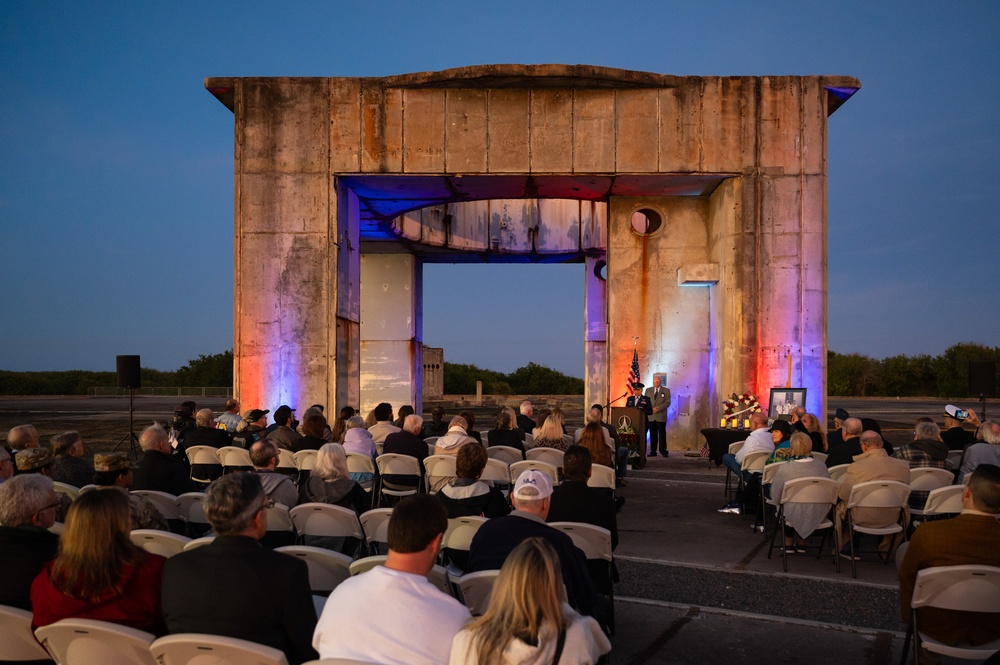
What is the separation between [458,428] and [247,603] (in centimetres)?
521

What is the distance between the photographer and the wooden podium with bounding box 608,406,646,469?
1317cm

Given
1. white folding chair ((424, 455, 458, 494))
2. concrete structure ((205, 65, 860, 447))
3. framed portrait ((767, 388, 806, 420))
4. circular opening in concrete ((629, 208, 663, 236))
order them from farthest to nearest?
1. circular opening in concrete ((629, 208, 663, 236))
2. concrete structure ((205, 65, 860, 447))
3. framed portrait ((767, 388, 806, 420))
4. white folding chair ((424, 455, 458, 494))

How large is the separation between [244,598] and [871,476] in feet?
17.2

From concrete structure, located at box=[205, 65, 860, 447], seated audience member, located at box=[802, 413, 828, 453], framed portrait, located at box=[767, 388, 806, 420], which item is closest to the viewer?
seated audience member, located at box=[802, 413, 828, 453]

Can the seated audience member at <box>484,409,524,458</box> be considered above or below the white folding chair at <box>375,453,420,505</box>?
above

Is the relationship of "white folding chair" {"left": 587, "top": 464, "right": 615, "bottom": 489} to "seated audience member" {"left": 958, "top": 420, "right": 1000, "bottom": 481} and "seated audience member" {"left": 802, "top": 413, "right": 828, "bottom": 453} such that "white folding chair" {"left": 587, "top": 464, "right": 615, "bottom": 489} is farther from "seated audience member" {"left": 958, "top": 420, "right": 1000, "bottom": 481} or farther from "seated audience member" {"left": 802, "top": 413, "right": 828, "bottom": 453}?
"seated audience member" {"left": 802, "top": 413, "right": 828, "bottom": 453}

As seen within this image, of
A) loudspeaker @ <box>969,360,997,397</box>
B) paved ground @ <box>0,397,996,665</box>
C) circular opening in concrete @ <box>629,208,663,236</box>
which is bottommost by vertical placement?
paved ground @ <box>0,397,996,665</box>

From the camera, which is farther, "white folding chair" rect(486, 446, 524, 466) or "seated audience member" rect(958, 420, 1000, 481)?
"white folding chair" rect(486, 446, 524, 466)

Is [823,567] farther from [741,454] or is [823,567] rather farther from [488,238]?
[488,238]

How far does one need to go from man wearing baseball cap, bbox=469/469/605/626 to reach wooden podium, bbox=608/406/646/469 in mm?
9241

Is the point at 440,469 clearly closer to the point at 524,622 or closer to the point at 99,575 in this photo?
the point at 99,575

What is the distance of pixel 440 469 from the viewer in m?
7.41

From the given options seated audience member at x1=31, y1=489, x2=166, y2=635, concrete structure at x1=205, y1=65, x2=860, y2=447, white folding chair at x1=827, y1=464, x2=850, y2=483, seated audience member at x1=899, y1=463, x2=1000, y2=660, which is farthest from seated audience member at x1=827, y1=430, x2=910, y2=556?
concrete structure at x1=205, y1=65, x2=860, y2=447

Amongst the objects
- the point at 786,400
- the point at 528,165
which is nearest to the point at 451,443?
the point at 528,165
